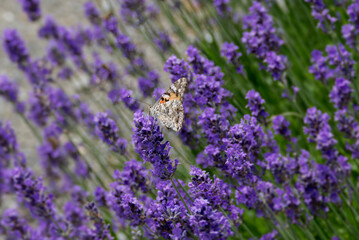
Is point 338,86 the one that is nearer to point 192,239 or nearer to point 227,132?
point 227,132

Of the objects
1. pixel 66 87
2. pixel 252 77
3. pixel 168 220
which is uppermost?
pixel 66 87

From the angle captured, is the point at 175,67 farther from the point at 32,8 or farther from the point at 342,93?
the point at 32,8

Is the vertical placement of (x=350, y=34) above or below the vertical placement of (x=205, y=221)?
above

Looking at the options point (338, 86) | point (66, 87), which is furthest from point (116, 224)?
point (66, 87)

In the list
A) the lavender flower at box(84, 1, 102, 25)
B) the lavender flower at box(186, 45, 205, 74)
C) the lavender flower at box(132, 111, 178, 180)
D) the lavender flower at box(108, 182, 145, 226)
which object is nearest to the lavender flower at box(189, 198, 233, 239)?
the lavender flower at box(132, 111, 178, 180)

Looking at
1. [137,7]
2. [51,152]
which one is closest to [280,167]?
[137,7]

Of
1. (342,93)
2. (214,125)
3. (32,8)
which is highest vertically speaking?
(32,8)

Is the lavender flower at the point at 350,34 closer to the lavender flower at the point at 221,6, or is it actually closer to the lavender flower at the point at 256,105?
the lavender flower at the point at 256,105
